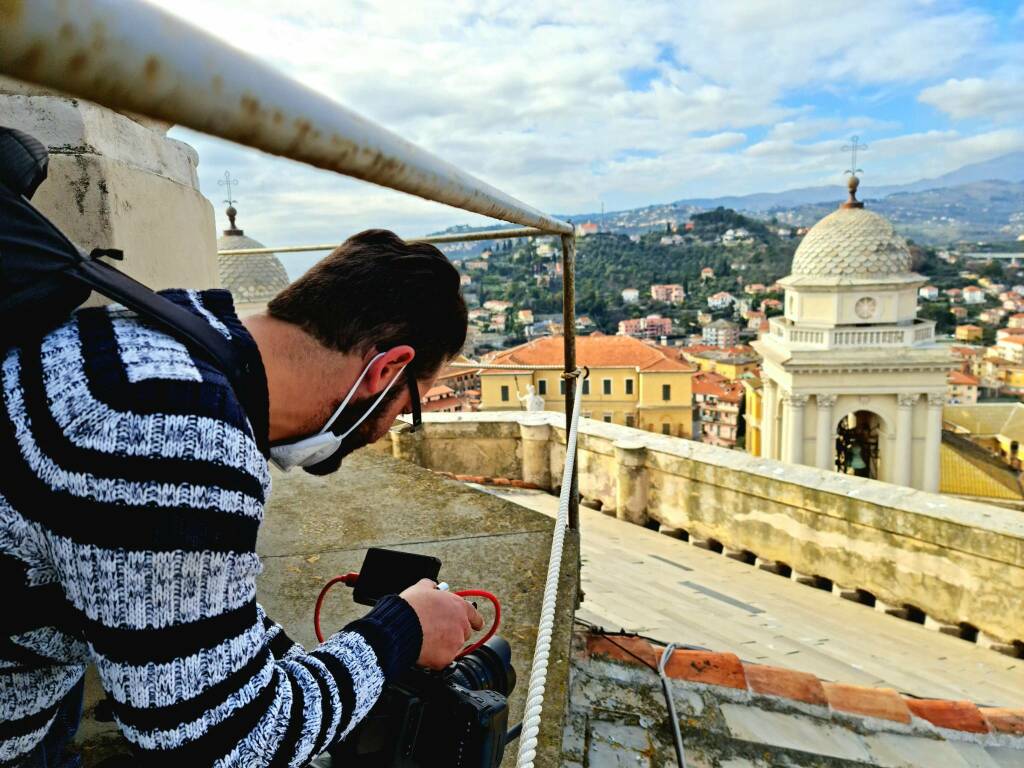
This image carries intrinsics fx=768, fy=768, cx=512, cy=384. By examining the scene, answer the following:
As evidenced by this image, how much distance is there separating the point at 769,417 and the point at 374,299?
18294 mm

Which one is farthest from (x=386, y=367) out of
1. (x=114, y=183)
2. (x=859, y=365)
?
(x=859, y=365)

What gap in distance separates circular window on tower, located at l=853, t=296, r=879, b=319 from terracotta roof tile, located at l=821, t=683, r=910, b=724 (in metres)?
16.1

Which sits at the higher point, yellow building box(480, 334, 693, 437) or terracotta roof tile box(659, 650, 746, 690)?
terracotta roof tile box(659, 650, 746, 690)

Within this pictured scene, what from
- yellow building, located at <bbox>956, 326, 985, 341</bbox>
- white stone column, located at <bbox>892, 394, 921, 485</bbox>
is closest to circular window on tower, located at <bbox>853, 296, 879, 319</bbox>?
white stone column, located at <bbox>892, 394, 921, 485</bbox>

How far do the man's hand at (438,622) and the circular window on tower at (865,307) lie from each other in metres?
17.9

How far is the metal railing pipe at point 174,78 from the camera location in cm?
41

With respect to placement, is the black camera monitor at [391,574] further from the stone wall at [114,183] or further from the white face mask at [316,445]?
the stone wall at [114,183]

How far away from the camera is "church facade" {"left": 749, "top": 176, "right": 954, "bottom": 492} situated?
1641cm

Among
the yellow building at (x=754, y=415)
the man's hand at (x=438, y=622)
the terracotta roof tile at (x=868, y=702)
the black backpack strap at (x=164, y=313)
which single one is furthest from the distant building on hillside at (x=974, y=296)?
the black backpack strap at (x=164, y=313)

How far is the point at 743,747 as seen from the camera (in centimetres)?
236

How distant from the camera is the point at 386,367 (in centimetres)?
128

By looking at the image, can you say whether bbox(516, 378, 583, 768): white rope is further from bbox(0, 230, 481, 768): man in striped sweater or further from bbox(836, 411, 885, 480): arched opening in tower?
bbox(836, 411, 885, 480): arched opening in tower

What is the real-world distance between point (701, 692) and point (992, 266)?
460ft

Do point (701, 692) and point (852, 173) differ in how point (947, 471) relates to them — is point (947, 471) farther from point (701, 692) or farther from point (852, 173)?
point (701, 692)
